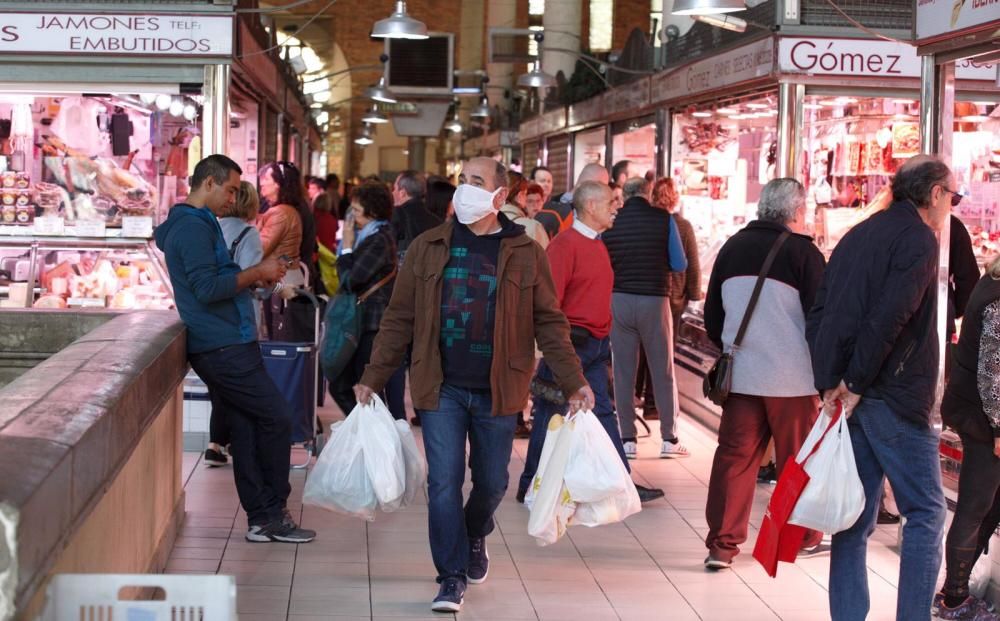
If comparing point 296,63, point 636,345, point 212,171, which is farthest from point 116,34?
point 296,63

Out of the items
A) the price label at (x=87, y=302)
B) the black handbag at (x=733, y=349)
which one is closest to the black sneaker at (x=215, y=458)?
the price label at (x=87, y=302)

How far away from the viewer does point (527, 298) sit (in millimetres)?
4773

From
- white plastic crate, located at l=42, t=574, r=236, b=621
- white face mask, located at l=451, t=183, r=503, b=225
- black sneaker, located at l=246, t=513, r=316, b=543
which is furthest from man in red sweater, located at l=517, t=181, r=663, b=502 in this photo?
white plastic crate, located at l=42, t=574, r=236, b=621

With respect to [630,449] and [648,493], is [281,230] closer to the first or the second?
[630,449]

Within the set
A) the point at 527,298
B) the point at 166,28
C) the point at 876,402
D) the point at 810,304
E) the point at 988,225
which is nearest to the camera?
the point at 876,402

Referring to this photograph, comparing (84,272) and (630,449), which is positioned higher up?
(84,272)

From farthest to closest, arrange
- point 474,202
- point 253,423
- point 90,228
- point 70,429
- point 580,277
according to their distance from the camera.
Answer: point 90,228
point 580,277
point 253,423
point 474,202
point 70,429

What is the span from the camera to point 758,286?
541 cm

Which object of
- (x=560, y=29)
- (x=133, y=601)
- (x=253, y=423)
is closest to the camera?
(x=133, y=601)

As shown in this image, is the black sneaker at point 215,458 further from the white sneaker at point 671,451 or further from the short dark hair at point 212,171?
the white sneaker at point 671,451

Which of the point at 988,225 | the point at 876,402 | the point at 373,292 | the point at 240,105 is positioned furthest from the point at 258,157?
the point at 876,402

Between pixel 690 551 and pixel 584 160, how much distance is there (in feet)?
34.2

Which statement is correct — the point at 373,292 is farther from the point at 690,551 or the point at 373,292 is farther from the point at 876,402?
the point at 876,402

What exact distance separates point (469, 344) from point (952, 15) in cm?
250
